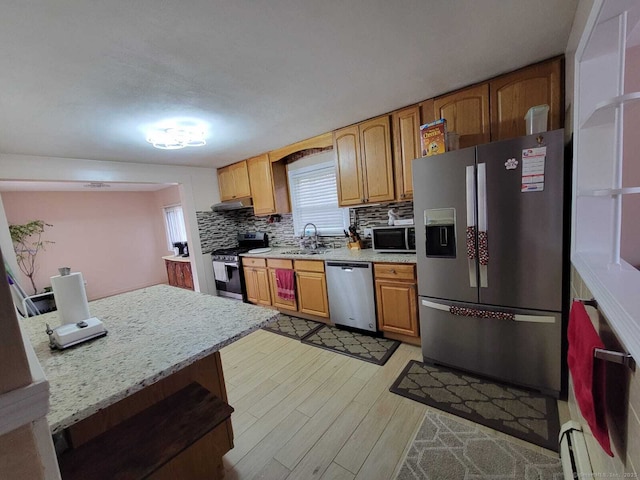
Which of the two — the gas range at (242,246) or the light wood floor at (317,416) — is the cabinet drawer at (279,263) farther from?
the light wood floor at (317,416)

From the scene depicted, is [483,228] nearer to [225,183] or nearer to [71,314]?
[71,314]

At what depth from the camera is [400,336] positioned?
2.67m

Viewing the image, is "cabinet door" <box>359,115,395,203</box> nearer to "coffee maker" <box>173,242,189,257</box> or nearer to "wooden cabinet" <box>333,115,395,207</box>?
"wooden cabinet" <box>333,115,395,207</box>

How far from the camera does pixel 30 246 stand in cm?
501

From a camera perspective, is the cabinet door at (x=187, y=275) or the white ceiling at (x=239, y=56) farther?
the cabinet door at (x=187, y=275)

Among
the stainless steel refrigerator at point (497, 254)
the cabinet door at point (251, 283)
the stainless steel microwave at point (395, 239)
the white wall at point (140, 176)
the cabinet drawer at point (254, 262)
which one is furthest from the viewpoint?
the cabinet door at point (251, 283)

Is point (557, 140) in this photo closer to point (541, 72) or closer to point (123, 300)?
point (541, 72)

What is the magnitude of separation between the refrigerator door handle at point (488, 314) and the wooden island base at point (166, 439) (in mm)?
1634

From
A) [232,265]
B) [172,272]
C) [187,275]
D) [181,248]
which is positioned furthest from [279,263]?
[172,272]

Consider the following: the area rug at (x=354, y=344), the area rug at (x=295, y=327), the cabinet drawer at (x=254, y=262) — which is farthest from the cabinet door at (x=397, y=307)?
the cabinet drawer at (x=254, y=262)

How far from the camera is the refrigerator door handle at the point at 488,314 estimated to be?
175 centimetres

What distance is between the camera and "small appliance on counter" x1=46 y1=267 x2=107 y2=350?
4.04ft

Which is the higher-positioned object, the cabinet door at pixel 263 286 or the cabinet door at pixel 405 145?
the cabinet door at pixel 405 145

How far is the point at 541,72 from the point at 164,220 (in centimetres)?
726
